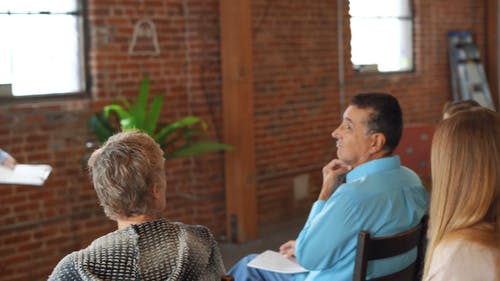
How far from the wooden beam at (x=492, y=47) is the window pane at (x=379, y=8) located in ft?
5.28

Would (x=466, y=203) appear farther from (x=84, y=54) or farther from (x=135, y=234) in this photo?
(x=84, y=54)

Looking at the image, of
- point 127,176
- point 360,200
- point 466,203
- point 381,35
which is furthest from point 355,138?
point 381,35

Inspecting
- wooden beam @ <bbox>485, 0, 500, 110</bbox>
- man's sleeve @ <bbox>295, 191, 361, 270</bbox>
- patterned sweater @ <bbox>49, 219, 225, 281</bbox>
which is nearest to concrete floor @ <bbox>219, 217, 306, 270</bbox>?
man's sleeve @ <bbox>295, 191, 361, 270</bbox>

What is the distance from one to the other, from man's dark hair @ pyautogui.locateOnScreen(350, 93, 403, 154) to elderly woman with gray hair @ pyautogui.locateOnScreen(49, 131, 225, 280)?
109 centimetres

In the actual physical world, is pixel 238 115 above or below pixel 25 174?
above

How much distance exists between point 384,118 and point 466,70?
22.5 ft

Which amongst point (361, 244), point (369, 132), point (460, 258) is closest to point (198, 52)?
point (369, 132)

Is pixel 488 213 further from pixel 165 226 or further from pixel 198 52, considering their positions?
pixel 198 52

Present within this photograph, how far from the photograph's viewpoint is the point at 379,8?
8789 millimetres

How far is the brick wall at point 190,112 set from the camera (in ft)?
17.2

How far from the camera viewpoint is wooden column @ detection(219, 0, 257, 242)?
6.32 metres

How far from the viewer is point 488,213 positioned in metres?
2.15

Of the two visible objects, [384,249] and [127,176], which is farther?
[384,249]

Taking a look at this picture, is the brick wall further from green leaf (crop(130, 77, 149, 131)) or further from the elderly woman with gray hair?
the elderly woman with gray hair
